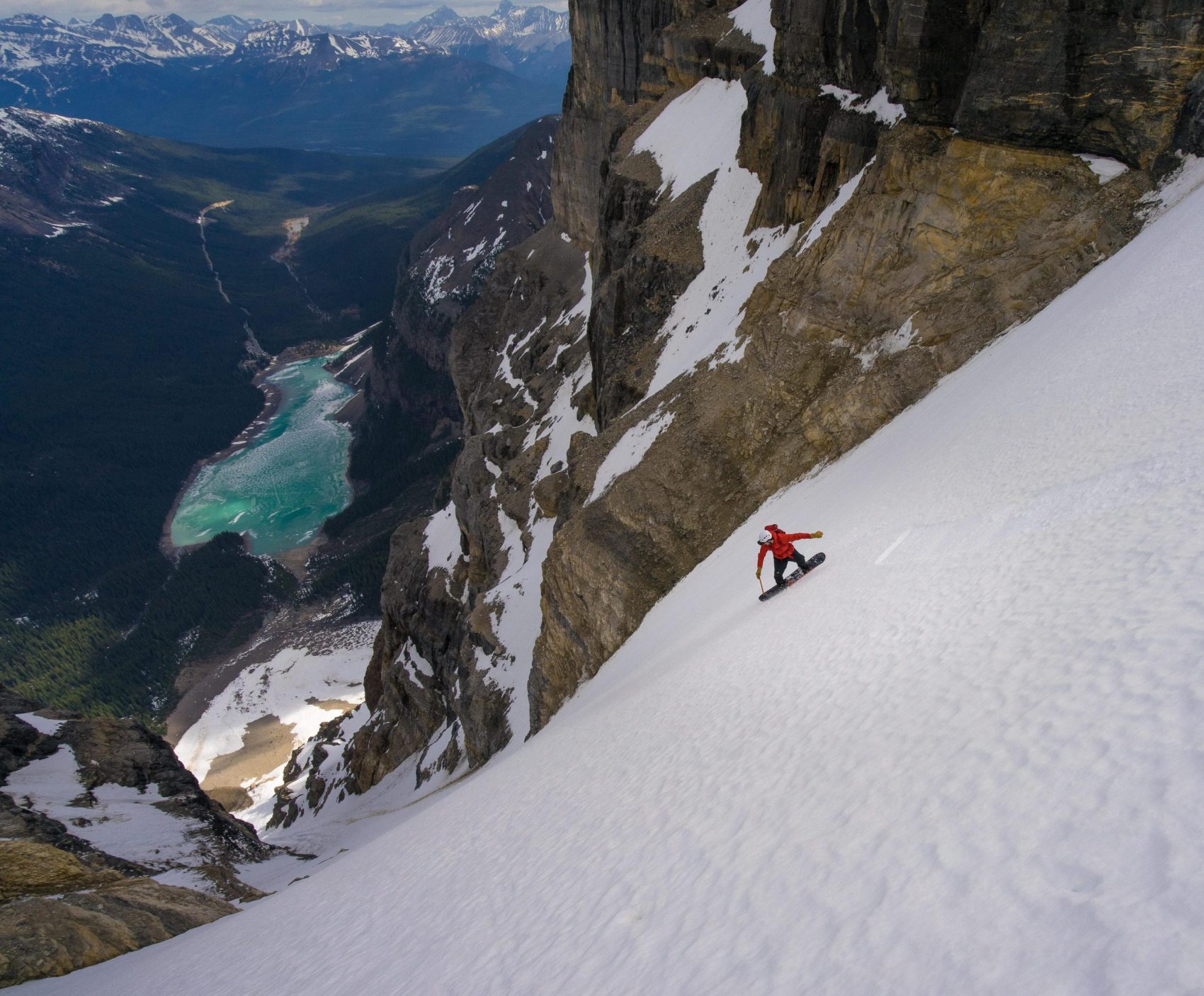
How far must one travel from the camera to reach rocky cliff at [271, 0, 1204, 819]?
19.7m

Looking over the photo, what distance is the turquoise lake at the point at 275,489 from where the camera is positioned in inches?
5600

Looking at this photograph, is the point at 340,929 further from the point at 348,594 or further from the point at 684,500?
the point at 348,594

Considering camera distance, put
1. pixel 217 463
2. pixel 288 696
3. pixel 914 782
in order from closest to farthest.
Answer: pixel 914 782
pixel 288 696
pixel 217 463

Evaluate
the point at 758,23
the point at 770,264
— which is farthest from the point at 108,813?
the point at 758,23

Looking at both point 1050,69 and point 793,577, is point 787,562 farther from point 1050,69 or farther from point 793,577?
point 1050,69

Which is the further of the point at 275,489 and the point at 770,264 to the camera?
the point at 275,489

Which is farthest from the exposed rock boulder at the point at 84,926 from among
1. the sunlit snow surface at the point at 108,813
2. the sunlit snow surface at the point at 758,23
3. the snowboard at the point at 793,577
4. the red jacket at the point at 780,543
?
the sunlit snow surface at the point at 758,23

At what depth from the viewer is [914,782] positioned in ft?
17.9

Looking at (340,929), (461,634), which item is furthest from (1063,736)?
(461,634)

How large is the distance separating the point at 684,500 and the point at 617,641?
5.79 metres

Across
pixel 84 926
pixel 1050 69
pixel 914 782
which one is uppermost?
pixel 1050 69

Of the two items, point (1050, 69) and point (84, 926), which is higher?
→ point (1050, 69)

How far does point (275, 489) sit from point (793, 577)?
524ft

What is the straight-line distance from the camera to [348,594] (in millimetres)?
111875
